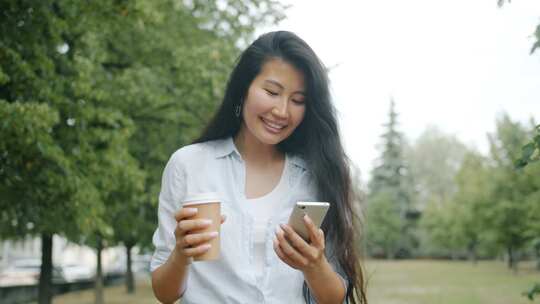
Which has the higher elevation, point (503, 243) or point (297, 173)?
point (297, 173)

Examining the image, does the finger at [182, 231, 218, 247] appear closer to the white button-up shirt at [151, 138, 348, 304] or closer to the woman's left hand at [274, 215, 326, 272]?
the woman's left hand at [274, 215, 326, 272]

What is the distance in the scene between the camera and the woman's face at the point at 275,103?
8.31 feet

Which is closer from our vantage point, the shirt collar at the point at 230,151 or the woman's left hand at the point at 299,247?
the woman's left hand at the point at 299,247

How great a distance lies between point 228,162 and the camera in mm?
2646

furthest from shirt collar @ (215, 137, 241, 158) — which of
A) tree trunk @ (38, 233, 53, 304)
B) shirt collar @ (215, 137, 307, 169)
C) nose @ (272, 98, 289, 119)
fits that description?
tree trunk @ (38, 233, 53, 304)

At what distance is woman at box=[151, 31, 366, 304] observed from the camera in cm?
238

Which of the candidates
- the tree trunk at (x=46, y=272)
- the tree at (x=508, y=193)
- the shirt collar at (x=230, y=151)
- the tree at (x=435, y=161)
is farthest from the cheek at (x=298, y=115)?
the tree at (x=435, y=161)

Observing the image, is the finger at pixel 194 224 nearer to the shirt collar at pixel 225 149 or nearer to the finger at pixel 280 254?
the finger at pixel 280 254

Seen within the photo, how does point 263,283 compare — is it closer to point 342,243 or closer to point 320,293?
point 320,293

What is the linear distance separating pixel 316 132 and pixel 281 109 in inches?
13.3

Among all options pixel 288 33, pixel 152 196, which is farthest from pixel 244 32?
pixel 288 33

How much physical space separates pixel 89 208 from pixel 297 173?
665 centimetres

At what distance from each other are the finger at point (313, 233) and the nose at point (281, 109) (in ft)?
1.64

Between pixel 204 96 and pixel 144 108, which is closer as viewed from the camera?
pixel 204 96
